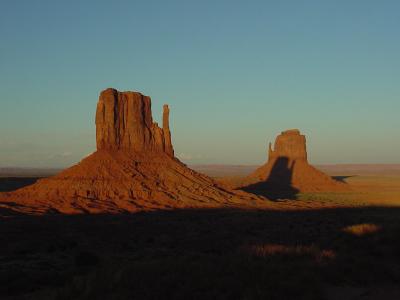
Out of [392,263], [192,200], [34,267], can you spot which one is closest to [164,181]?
[192,200]

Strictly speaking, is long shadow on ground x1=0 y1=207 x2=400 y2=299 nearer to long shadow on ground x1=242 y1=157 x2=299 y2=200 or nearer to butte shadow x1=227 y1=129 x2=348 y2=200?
Result: long shadow on ground x1=242 y1=157 x2=299 y2=200

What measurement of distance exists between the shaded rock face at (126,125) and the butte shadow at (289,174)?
32.9 meters

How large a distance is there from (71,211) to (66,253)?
2413cm

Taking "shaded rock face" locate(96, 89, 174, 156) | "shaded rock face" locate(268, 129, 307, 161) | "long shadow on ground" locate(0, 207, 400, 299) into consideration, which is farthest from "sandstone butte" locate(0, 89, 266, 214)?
"shaded rock face" locate(268, 129, 307, 161)

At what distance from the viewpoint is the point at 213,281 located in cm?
1071

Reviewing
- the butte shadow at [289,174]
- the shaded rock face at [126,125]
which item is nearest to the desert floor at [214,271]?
the shaded rock face at [126,125]

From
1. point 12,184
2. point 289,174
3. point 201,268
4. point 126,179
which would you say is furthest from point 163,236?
point 12,184

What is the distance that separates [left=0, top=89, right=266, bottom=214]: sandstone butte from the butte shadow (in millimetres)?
32391

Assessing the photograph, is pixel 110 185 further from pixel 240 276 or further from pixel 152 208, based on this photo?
pixel 240 276

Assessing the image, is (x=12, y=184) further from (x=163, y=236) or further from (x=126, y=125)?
(x=163, y=236)

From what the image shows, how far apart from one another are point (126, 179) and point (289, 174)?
177ft

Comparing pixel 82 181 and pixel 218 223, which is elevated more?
pixel 82 181

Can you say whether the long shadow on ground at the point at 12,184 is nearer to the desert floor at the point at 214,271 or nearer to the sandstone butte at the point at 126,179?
the sandstone butte at the point at 126,179

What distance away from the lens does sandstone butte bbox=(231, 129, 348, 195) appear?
93.6 m
